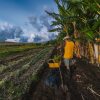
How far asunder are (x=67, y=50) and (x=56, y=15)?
22.4 ft

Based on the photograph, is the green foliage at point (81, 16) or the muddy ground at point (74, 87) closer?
the muddy ground at point (74, 87)

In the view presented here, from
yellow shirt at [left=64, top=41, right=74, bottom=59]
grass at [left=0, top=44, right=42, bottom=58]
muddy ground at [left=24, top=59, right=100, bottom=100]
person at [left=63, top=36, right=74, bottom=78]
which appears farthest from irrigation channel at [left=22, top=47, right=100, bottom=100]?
grass at [left=0, top=44, right=42, bottom=58]

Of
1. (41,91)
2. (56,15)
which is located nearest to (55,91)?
(41,91)

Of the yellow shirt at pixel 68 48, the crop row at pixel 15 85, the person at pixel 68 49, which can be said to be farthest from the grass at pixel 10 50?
the yellow shirt at pixel 68 48

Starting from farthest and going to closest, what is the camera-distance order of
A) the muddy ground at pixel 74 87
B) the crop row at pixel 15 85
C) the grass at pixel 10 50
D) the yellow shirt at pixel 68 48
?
1. the grass at pixel 10 50
2. the yellow shirt at pixel 68 48
3. the crop row at pixel 15 85
4. the muddy ground at pixel 74 87

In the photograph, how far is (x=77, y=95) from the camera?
18656 millimetres

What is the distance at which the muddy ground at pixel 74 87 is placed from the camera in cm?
1827

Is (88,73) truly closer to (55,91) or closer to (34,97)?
(55,91)

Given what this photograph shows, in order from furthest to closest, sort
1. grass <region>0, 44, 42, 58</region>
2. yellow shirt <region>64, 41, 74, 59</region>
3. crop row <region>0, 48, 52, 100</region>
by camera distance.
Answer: grass <region>0, 44, 42, 58</region>
yellow shirt <region>64, 41, 74, 59</region>
crop row <region>0, 48, 52, 100</region>

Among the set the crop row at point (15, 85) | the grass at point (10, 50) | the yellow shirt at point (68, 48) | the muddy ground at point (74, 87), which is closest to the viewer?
the muddy ground at point (74, 87)

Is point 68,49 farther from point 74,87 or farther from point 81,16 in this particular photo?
point 81,16

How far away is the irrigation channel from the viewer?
18.3 meters

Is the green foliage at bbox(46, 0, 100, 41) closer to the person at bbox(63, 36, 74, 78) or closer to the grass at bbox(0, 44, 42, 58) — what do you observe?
the person at bbox(63, 36, 74, 78)

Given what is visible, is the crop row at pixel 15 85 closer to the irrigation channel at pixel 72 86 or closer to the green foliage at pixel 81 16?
the irrigation channel at pixel 72 86
